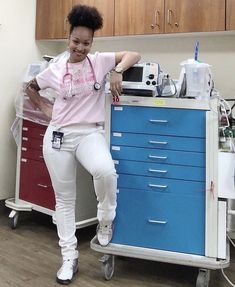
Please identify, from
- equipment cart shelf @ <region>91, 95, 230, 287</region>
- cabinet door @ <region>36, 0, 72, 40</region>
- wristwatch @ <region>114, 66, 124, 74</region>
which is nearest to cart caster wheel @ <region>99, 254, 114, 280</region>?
equipment cart shelf @ <region>91, 95, 230, 287</region>

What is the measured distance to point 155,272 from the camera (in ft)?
7.52

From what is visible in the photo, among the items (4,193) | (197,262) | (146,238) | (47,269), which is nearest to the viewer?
(197,262)

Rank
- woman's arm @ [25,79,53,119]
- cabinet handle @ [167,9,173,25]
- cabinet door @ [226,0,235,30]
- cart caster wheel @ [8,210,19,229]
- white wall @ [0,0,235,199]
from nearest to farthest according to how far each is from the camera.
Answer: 1. woman's arm @ [25,79,53,119]
2. cabinet door @ [226,0,235,30]
3. cabinet handle @ [167,9,173,25]
4. white wall @ [0,0,235,199]
5. cart caster wheel @ [8,210,19,229]

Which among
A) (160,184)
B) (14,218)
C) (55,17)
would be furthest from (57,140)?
(55,17)

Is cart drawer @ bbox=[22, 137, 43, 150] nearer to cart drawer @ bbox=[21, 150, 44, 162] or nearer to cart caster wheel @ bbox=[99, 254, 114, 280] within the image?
cart drawer @ bbox=[21, 150, 44, 162]

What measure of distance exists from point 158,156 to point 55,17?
1.84 metres

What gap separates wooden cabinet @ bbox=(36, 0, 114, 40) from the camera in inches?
121

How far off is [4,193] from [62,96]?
155cm

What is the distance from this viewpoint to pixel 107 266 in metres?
2.14

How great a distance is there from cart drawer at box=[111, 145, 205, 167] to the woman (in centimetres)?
12

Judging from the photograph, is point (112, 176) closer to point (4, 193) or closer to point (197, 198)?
point (197, 198)

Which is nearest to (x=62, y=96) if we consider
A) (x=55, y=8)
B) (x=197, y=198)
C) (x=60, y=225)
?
(x=60, y=225)

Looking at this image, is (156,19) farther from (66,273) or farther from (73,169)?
(66,273)

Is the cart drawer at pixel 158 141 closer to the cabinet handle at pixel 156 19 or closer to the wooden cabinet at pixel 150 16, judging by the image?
the wooden cabinet at pixel 150 16
